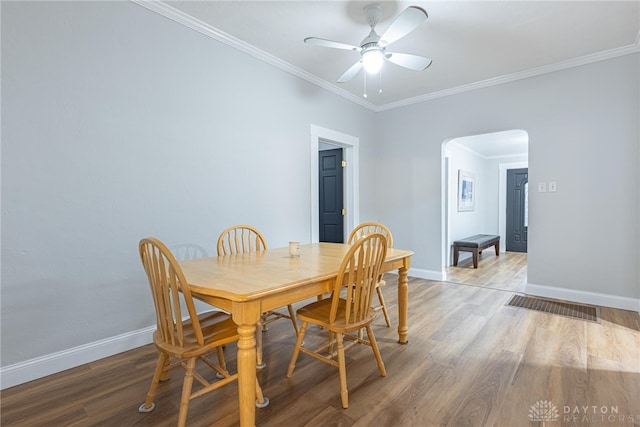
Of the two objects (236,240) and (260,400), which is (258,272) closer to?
(260,400)

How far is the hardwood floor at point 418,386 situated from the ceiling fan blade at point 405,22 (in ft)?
7.39

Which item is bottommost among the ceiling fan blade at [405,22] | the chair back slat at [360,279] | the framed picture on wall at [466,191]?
the chair back slat at [360,279]

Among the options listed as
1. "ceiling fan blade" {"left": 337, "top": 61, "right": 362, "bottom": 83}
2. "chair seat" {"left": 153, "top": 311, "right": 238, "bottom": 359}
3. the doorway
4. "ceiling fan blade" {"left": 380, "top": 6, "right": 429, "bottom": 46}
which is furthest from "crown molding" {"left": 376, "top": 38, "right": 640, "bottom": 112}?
"chair seat" {"left": 153, "top": 311, "right": 238, "bottom": 359}

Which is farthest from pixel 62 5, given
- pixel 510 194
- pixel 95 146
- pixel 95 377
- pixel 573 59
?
pixel 510 194

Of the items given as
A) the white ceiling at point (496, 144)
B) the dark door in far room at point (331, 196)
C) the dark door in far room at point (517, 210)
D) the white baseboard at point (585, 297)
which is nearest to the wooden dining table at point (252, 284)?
the white baseboard at point (585, 297)

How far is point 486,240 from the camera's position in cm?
579

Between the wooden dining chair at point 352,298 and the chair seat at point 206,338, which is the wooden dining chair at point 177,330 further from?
the wooden dining chair at point 352,298

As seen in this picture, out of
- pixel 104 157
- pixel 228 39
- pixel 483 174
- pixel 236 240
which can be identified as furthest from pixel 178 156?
pixel 483 174

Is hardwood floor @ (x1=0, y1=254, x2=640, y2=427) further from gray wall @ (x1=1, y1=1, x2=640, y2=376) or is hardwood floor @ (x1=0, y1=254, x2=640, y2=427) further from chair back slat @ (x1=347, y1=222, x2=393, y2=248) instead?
chair back slat @ (x1=347, y1=222, x2=393, y2=248)

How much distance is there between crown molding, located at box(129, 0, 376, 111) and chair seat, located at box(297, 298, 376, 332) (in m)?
2.49

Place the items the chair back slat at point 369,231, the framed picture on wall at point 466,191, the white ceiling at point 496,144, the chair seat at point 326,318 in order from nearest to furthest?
the chair seat at point 326,318 → the chair back slat at point 369,231 → the white ceiling at point 496,144 → the framed picture on wall at point 466,191

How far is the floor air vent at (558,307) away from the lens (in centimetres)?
295

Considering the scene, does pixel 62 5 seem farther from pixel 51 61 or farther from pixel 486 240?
pixel 486 240

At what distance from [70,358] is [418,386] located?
2.22m
